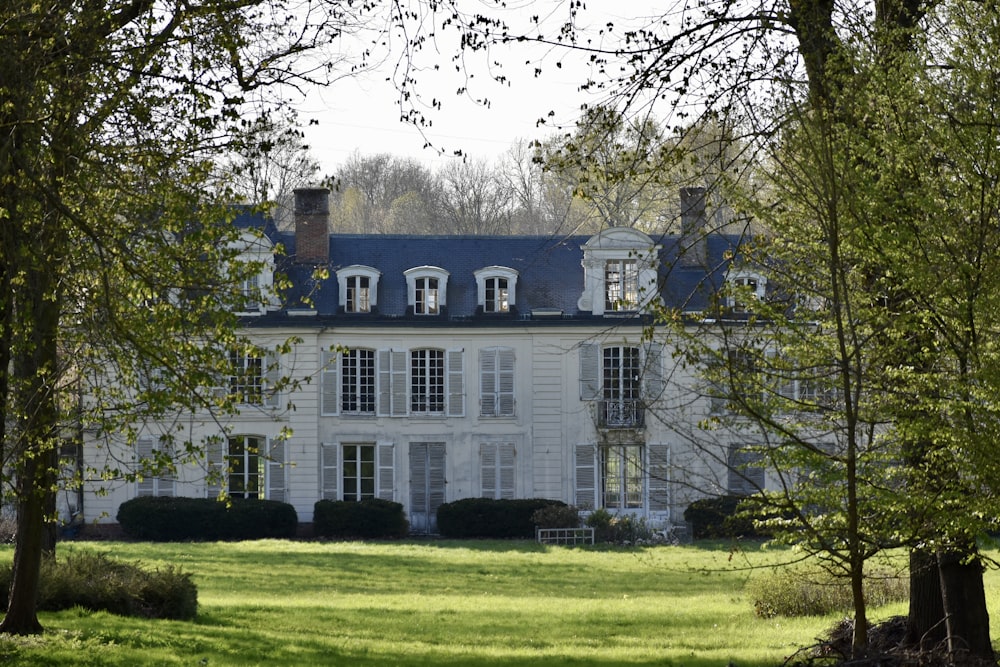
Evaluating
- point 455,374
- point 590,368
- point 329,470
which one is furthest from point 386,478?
point 590,368

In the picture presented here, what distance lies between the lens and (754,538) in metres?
28.1

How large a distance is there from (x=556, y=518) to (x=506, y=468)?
2482mm

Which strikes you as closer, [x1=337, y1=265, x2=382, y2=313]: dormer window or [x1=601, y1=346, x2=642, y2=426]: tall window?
[x1=601, y1=346, x2=642, y2=426]: tall window

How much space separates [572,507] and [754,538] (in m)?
4.18

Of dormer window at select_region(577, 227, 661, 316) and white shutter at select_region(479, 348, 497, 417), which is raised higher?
dormer window at select_region(577, 227, 661, 316)

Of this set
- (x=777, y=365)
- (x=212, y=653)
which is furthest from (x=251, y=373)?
(x=777, y=365)

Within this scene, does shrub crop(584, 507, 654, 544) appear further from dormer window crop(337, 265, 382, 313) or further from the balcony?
dormer window crop(337, 265, 382, 313)

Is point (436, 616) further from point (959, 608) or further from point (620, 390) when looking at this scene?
point (620, 390)

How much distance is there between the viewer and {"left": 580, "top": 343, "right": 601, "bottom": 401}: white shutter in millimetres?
30359

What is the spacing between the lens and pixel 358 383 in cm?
3088

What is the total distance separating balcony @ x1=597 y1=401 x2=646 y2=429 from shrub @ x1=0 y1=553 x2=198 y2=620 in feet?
56.3

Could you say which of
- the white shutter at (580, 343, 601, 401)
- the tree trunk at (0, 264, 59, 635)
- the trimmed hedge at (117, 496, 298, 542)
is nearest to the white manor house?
the white shutter at (580, 343, 601, 401)

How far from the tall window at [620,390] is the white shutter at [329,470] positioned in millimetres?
6570

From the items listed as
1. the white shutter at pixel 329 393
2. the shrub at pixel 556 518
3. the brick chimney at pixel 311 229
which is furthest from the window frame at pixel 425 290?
the shrub at pixel 556 518
